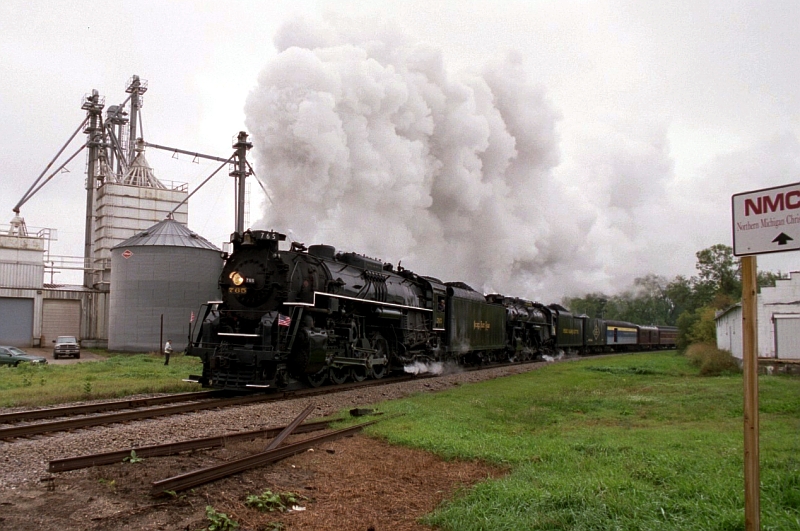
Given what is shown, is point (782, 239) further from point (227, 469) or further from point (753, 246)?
point (227, 469)

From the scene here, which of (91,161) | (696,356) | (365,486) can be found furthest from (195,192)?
(365,486)

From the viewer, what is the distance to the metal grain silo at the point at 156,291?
38.5m

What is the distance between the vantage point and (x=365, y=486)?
20.4 ft

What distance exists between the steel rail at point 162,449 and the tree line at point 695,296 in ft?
70.6

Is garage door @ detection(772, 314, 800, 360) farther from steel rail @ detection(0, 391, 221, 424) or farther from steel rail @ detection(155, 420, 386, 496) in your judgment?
steel rail @ detection(155, 420, 386, 496)

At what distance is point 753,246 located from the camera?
418 centimetres

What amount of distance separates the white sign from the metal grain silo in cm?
3736

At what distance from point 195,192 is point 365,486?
51153 millimetres

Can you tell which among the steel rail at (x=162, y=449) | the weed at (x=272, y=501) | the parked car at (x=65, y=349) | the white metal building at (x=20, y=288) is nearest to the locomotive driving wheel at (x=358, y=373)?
the steel rail at (x=162, y=449)

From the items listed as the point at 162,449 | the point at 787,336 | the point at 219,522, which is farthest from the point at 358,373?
the point at 787,336

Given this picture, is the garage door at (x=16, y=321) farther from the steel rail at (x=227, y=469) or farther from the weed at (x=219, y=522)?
the weed at (x=219, y=522)

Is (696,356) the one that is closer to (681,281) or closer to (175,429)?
(175,429)

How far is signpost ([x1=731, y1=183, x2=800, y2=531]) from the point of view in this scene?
3.99 meters

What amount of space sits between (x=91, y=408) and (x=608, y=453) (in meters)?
8.85
